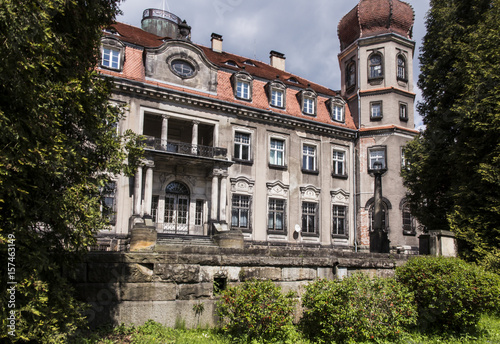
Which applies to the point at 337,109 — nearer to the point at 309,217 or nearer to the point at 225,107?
the point at 309,217

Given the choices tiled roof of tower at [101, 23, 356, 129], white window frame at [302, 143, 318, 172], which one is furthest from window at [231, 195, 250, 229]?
tiled roof of tower at [101, 23, 356, 129]

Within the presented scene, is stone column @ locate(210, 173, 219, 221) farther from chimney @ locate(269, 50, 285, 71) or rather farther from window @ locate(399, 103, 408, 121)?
chimney @ locate(269, 50, 285, 71)

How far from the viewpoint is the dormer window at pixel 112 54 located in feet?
70.5

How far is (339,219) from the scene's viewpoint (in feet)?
90.3

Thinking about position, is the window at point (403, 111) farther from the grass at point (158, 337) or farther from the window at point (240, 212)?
the grass at point (158, 337)

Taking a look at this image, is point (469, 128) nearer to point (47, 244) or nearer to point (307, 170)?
point (307, 170)

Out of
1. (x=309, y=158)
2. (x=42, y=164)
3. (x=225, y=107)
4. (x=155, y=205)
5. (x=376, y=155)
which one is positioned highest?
(x=225, y=107)

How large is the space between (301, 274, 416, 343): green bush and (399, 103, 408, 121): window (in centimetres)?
2247

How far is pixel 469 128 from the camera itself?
54.7ft

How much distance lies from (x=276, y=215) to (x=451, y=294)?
16709 mm

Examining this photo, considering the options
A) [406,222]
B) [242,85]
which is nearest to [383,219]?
[406,222]

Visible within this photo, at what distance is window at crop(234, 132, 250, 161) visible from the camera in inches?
971

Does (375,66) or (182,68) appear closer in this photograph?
(182,68)

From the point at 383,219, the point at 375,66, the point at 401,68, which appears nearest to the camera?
the point at 383,219
